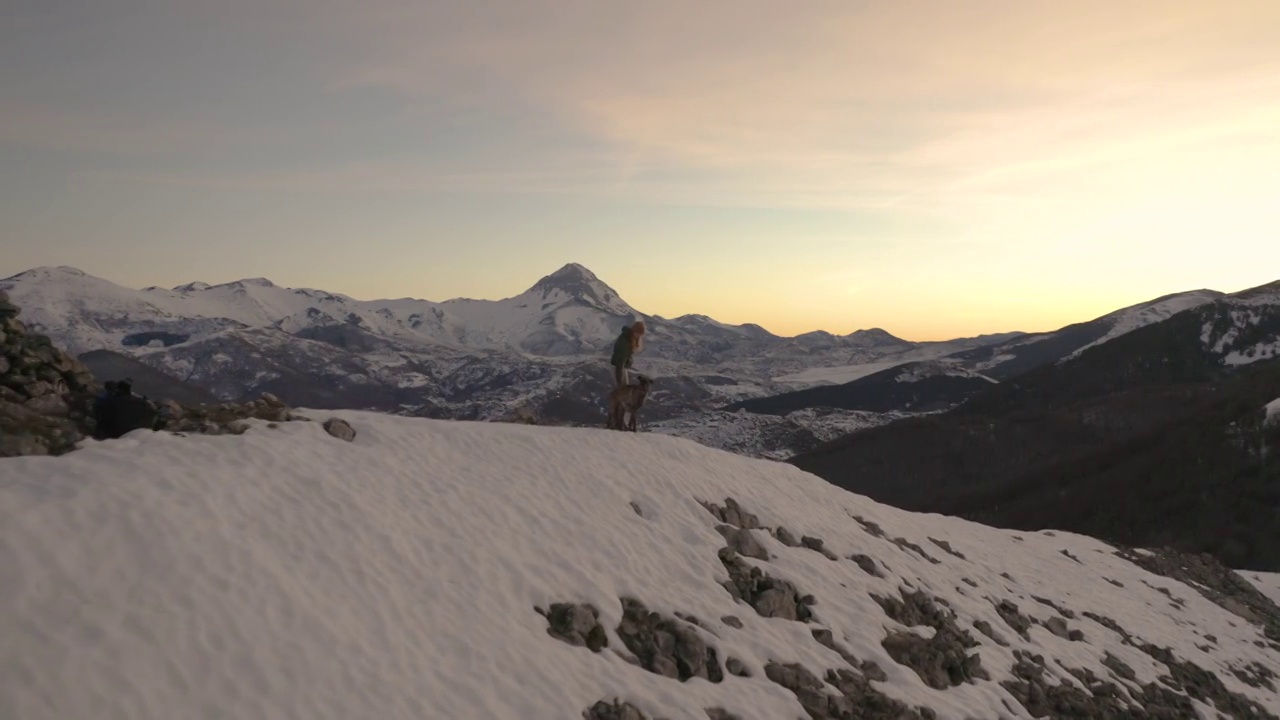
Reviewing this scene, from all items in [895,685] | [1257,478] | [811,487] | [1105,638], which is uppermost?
[811,487]

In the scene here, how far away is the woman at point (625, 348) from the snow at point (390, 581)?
9.59 feet

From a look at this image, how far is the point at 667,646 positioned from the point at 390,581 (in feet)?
16.8

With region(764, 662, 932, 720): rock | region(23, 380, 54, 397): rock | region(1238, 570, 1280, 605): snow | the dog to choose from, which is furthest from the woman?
region(1238, 570, 1280, 605): snow

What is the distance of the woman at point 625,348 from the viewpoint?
25.5 metres

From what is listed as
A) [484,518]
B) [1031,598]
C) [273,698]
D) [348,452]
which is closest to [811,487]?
[1031,598]

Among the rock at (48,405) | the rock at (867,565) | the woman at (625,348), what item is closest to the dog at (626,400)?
the woman at (625,348)

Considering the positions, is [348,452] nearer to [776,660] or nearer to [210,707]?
[210,707]

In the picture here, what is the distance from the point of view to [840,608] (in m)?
18.9

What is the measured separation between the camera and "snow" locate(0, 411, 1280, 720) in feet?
33.2

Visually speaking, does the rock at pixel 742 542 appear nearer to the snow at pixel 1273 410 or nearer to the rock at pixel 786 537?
the rock at pixel 786 537

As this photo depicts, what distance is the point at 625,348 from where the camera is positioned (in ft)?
84.8

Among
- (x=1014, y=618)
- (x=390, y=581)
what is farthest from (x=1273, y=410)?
(x=390, y=581)

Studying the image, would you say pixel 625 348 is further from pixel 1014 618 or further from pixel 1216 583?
pixel 1216 583

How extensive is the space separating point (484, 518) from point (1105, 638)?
2102 centimetres
